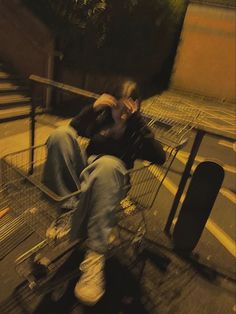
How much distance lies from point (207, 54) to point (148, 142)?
946 centimetres

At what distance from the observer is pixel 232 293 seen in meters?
2.61

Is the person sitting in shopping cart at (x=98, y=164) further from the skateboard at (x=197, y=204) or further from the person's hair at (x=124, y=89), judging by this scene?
the skateboard at (x=197, y=204)

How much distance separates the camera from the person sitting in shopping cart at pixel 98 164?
1971mm

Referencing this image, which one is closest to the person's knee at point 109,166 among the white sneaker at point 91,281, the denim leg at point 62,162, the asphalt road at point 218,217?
the denim leg at point 62,162

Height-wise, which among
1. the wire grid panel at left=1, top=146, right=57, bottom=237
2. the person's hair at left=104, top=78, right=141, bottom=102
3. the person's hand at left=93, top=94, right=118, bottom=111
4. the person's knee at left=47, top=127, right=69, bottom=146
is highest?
the person's hair at left=104, top=78, right=141, bottom=102

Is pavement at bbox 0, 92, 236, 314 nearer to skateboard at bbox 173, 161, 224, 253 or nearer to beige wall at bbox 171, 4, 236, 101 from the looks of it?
skateboard at bbox 173, 161, 224, 253

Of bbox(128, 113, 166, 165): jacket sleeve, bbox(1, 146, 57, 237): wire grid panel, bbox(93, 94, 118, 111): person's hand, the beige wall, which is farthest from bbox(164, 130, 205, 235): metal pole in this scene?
the beige wall

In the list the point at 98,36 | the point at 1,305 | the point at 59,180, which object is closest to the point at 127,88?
the point at 59,180

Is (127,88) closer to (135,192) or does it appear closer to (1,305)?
(135,192)

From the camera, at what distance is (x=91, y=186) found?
77.4 inches

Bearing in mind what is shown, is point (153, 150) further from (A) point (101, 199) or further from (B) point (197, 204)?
(B) point (197, 204)

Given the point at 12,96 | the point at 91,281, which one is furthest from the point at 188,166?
the point at 12,96

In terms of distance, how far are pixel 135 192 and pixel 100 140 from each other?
52 cm

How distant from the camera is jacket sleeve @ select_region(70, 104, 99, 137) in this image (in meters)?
2.38
